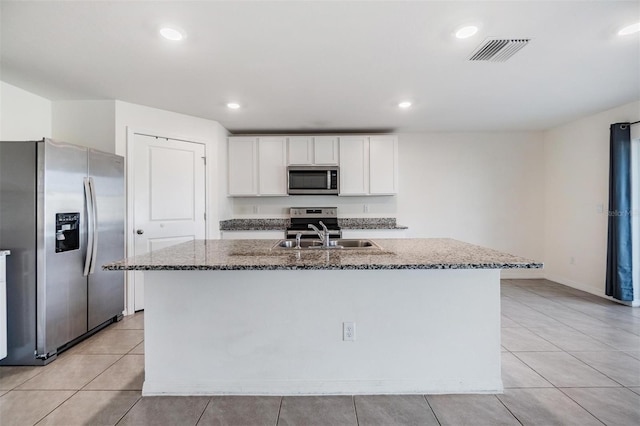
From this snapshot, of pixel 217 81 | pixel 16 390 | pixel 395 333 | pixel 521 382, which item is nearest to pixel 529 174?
pixel 521 382

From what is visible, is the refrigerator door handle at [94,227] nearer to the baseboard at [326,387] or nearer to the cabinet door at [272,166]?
the baseboard at [326,387]

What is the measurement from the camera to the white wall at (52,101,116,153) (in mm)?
3164

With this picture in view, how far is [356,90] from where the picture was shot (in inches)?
116

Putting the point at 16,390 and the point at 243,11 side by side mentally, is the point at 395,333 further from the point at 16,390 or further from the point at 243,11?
the point at 16,390

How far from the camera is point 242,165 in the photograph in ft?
14.4

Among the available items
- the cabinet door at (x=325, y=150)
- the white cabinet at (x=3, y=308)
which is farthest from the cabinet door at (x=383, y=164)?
the white cabinet at (x=3, y=308)

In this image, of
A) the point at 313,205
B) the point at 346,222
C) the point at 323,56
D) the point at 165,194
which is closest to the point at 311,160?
the point at 313,205

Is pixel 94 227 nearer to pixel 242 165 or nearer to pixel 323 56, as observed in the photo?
pixel 242 165

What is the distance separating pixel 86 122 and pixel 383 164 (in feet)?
12.1

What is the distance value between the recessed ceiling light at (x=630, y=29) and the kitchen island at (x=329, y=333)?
1.74 meters

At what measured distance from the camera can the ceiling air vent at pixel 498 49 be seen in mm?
2043

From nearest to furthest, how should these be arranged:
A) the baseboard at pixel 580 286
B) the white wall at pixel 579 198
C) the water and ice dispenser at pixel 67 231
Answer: the water and ice dispenser at pixel 67 231, the baseboard at pixel 580 286, the white wall at pixel 579 198

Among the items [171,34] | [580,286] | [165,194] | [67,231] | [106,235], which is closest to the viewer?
[171,34]

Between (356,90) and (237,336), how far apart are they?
96.2 inches
